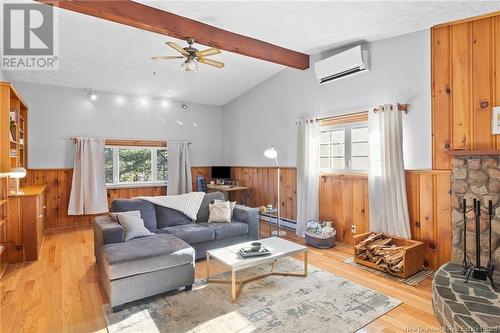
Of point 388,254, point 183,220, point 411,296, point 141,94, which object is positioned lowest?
point 411,296

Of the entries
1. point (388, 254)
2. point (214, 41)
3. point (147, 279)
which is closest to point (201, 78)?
point (214, 41)

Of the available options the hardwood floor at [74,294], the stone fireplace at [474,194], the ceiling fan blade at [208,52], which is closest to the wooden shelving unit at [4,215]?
the hardwood floor at [74,294]

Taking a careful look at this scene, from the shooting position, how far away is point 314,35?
3836 millimetres

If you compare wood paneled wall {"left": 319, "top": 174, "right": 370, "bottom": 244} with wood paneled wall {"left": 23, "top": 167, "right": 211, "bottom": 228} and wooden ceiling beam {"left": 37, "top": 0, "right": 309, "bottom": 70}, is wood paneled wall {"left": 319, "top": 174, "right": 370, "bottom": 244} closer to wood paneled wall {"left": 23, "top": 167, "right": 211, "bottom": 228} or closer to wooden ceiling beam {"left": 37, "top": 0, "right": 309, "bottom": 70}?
wooden ceiling beam {"left": 37, "top": 0, "right": 309, "bottom": 70}

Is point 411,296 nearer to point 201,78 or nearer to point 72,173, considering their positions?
point 201,78

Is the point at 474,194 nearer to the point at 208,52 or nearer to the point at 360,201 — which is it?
the point at 360,201

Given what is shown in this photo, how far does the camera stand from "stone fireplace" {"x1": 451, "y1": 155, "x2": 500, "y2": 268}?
2.79 m

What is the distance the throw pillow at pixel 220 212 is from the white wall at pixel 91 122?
9.94ft

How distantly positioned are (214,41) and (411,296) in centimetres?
367

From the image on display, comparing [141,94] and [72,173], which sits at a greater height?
[141,94]

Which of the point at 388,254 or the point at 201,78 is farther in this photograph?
the point at 201,78

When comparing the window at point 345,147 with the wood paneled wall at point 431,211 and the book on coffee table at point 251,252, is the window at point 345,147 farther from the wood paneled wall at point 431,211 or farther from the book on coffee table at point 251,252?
the book on coffee table at point 251,252

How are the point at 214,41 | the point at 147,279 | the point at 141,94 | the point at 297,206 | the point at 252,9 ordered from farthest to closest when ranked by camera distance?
the point at 141,94
the point at 297,206
the point at 214,41
the point at 252,9
the point at 147,279

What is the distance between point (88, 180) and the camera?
216 inches
